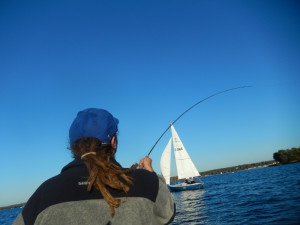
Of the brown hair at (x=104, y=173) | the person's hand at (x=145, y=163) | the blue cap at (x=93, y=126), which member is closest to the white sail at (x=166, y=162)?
the person's hand at (x=145, y=163)

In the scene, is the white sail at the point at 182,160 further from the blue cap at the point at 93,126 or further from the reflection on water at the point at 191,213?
the blue cap at the point at 93,126

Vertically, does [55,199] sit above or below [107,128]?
below

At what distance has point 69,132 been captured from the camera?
2150mm

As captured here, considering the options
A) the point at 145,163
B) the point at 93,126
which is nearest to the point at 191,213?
the point at 145,163

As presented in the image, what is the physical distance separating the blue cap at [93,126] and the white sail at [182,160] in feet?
157

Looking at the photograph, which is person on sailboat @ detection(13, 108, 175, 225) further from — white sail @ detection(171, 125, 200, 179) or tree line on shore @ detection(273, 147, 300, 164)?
tree line on shore @ detection(273, 147, 300, 164)

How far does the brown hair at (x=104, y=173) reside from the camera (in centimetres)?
172

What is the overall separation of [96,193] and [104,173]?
15 cm

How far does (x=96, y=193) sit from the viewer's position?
1758mm

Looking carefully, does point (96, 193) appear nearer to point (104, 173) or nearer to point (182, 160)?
point (104, 173)

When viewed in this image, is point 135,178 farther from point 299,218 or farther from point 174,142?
point 174,142

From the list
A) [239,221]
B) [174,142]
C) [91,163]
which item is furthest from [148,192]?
[174,142]

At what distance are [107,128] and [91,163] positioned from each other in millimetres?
377

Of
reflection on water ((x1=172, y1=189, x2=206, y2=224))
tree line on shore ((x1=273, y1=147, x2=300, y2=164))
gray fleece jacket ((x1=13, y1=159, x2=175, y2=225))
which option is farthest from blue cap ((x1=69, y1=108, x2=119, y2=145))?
tree line on shore ((x1=273, y1=147, x2=300, y2=164))
